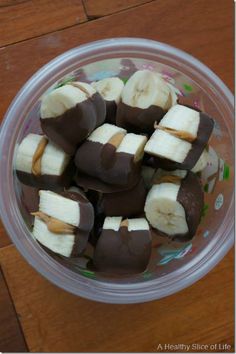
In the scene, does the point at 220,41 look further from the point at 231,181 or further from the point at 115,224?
the point at 115,224

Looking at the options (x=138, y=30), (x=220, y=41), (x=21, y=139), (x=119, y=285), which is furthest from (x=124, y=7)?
(x=119, y=285)

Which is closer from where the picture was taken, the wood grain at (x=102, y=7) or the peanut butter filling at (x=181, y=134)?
the peanut butter filling at (x=181, y=134)

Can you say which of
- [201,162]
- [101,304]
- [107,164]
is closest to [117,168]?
[107,164]

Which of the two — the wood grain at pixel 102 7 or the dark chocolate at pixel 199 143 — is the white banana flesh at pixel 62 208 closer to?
the dark chocolate at pixel 199 143

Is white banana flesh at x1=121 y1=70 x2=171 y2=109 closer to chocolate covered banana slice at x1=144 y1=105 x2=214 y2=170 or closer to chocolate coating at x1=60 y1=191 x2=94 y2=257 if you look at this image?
chocolate covered banana slice at x1=144 y1=105 x2=214 y2=170

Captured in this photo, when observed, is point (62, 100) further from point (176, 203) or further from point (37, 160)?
point (176, 203)

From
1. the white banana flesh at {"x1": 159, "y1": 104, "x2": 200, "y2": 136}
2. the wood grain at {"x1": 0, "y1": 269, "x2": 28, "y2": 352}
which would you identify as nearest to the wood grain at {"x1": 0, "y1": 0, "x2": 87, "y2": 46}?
the white banana flesh at {"x1": 159, "y1": 104, "x2": 200, "y2": 136}

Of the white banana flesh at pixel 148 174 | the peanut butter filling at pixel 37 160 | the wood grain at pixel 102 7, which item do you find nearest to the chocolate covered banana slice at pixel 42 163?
the peanut butter filling at pixel 37 160

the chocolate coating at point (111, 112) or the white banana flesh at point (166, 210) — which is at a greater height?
the chocolate coating at point (111, 112)
